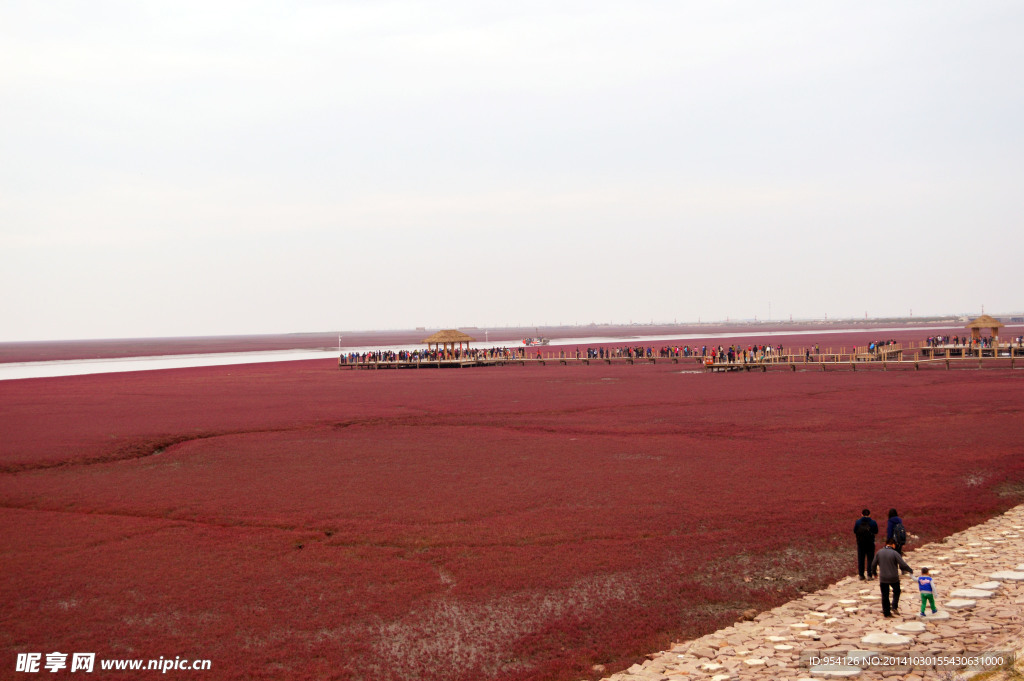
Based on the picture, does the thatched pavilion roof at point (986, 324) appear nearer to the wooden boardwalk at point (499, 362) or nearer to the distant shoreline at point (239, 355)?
the wooden boardwalk at point (499, 362)

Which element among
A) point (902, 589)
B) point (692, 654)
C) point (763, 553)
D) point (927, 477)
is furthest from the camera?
point (927, 477)

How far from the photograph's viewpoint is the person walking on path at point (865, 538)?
10.1 metres

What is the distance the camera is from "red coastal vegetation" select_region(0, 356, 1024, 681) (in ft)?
31.4

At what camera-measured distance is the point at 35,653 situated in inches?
361

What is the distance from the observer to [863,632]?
28.0ft

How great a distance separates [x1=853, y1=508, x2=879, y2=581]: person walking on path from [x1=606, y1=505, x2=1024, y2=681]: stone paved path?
0.77 feet

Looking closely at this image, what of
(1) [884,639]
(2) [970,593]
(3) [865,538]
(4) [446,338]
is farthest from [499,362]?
(1) [884,639]

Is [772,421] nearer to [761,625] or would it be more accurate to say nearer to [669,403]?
[669,403]

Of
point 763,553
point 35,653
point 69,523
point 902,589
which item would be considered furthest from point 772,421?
point 35,653

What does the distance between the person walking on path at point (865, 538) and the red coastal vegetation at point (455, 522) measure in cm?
51

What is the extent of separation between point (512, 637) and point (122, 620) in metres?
5.09

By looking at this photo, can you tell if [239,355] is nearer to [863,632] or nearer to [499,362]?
[499,362]

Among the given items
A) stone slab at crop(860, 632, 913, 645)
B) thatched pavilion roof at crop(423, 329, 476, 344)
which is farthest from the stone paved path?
thatched pavilion roof at crop(423, 329, 476, 344)

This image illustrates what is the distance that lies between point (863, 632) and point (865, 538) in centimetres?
202
